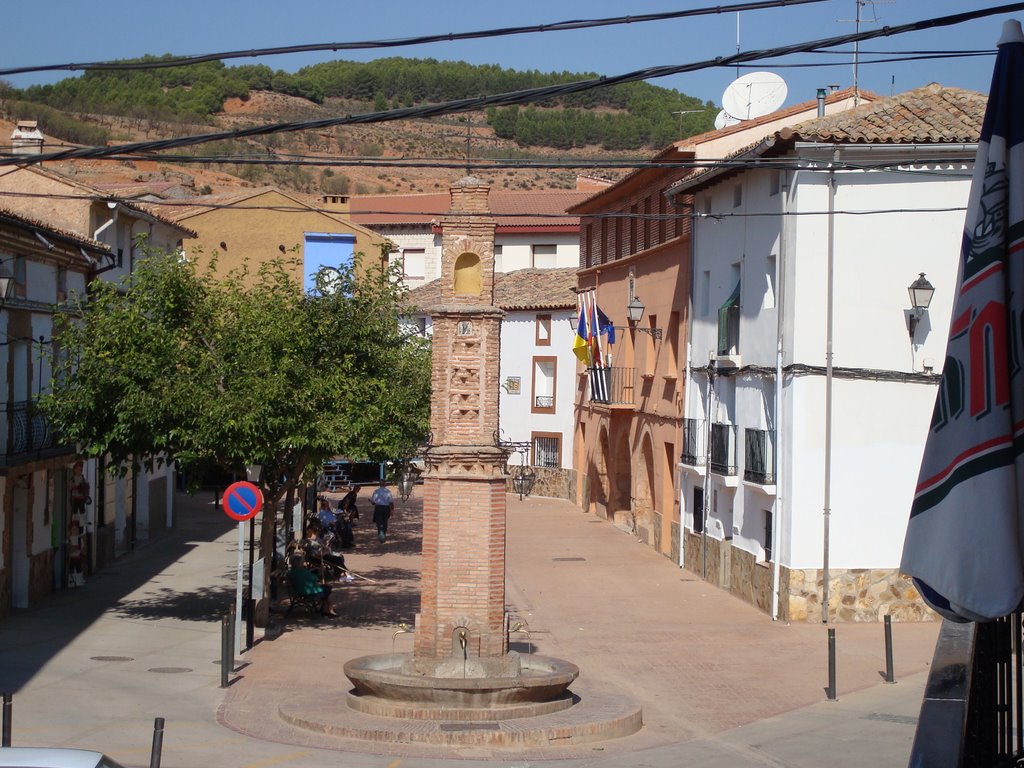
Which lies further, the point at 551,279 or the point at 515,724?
the point at 551,279

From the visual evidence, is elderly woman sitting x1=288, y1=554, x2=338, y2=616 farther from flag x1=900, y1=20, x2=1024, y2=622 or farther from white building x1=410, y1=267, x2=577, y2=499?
white building x1=410, y1=267, x2=577, y2=499

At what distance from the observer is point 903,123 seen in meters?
21.9

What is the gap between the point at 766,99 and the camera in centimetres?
3000

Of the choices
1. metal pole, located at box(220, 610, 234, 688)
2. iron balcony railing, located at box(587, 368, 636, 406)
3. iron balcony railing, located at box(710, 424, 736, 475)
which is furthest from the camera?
iron balcony railing, located at box(587, 368, 636, 406)

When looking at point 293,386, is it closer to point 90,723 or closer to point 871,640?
point 90,723

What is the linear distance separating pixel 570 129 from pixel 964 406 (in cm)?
11560

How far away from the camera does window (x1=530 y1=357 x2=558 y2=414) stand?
47781 mm

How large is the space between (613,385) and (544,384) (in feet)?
39.4

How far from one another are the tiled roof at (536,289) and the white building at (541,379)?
0.04 m

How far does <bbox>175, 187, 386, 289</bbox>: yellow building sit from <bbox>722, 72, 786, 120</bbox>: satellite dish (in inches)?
534

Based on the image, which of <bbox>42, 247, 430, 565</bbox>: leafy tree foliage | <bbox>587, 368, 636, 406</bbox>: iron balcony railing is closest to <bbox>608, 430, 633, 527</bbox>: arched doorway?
<bbox>587, 368, 636, 406</bbox>: iron balcony railing

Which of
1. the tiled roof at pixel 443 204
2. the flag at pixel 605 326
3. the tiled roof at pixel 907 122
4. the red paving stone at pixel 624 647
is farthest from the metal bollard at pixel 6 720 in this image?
the tiled roof at pixel 443 204

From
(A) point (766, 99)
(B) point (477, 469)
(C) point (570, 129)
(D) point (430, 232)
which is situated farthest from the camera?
(C) point (570, 129)

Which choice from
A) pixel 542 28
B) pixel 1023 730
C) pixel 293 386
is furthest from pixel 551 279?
pixel 1023 730
